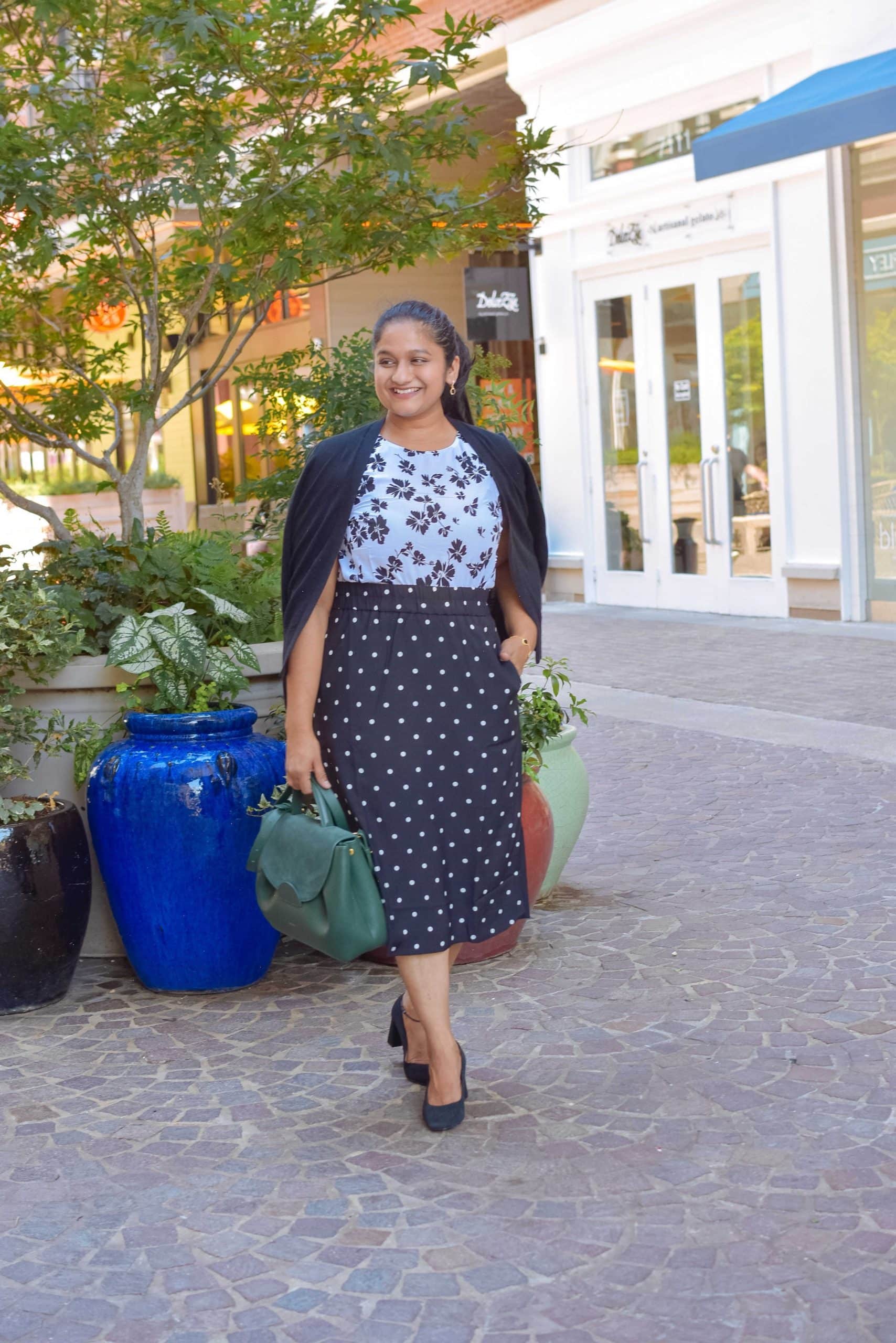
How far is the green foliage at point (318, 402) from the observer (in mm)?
5906

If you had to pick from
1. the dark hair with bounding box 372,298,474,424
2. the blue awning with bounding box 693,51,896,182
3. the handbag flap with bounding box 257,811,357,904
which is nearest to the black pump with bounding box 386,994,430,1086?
the handbag flap with bounding box 257,811,357,904

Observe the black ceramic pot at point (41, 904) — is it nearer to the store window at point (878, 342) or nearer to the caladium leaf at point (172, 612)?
the caladium leaf at point (172, 612)

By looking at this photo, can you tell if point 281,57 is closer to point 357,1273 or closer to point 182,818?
point 182,818

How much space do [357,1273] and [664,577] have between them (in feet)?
36.7

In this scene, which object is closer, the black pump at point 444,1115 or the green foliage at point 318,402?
the black pump at point 444,1115

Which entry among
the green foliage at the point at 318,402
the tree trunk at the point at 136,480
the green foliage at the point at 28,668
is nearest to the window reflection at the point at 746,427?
the green foliage at the point at 318,402

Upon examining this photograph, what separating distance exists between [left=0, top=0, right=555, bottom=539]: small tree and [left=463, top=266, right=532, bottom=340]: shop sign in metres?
8.18

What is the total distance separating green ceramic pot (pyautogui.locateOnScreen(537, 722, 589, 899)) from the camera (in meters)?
5.31

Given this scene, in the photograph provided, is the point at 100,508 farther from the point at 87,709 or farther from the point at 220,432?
the point at 87,709

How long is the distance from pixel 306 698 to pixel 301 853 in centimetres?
34

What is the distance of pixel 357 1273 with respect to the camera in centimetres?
294

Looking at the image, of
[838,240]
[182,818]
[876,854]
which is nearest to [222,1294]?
[182,818]

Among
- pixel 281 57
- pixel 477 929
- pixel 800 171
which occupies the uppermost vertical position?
pixel 800 171

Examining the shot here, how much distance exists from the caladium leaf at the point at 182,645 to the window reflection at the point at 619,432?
32.1 ft
